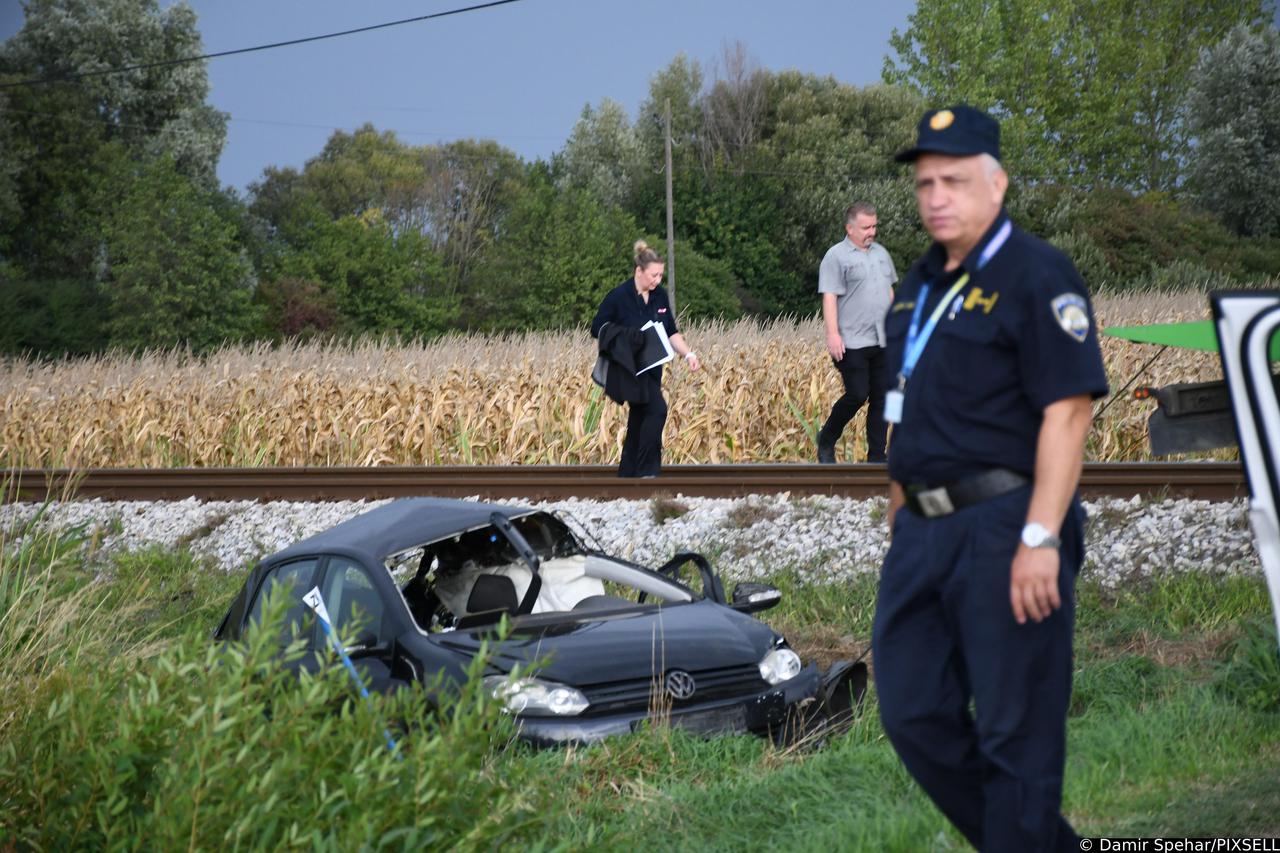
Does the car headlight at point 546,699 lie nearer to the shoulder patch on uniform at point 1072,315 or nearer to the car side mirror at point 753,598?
the car side mirror at point 753,598

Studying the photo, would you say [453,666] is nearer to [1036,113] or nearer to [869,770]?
[869,770]

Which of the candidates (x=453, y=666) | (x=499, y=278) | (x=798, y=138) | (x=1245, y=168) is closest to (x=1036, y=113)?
(x=798, y=138)

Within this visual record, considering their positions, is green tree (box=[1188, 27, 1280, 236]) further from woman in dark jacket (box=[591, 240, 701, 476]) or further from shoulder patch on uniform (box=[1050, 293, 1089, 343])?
shoulder patch on uniform (box=[1050, 293, 1089, 343])

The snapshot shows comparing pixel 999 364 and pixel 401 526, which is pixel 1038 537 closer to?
pixel 999 364

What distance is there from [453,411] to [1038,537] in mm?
13232

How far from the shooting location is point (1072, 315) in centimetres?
366

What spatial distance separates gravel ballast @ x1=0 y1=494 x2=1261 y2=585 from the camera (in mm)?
9055

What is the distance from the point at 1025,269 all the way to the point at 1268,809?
2.24m

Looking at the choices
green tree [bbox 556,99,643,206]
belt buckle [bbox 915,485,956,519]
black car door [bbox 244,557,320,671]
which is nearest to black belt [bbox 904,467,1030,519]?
belt buckle [bbox 915,485,956,519]

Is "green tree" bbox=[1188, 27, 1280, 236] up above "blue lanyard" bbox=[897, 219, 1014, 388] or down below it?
above

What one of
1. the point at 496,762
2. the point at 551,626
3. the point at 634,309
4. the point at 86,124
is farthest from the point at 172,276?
the point at 496,762

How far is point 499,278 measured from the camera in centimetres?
5234

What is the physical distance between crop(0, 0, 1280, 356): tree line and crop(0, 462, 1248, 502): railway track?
2872 cm

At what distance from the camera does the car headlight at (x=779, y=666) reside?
6684mm
